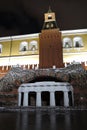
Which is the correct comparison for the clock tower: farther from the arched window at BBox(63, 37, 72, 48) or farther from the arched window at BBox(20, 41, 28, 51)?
the arched window at BBox(20, 41, 28, 51)

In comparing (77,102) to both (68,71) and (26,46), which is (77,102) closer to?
(68,71)

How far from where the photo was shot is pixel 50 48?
3183 centimetres

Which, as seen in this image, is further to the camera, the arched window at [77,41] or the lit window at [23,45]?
the lit window at [23,45]

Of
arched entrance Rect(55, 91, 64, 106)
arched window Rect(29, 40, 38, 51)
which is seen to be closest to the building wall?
arched window Rect(29, 40, 38, 51)

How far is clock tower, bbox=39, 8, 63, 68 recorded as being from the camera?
99.6 feet

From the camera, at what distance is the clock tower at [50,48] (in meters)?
30.4

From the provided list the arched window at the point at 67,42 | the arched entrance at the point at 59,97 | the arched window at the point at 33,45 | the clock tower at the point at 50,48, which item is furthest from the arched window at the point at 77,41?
the arched entrance at the point at 59,97

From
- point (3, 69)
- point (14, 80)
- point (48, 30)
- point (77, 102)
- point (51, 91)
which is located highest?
point (48, 30)

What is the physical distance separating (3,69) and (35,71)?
13.5m

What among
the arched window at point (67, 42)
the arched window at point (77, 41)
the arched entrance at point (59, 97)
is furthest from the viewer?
the arched window at point (67, 42)

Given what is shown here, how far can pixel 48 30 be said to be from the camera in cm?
3366

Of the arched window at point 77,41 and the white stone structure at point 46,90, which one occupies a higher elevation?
the arched window at point 77,41

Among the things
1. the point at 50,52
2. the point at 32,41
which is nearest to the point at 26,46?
the point at 32,41

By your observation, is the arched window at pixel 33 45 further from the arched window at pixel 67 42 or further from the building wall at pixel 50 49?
the arched window at pixel 67 42
